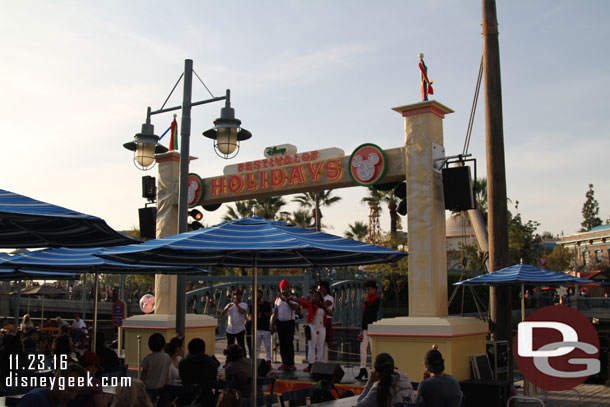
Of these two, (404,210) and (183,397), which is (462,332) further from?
(183,397)

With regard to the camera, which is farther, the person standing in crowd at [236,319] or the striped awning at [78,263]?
the person standing in crowd at [236,319]

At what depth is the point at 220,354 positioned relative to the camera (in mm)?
17531

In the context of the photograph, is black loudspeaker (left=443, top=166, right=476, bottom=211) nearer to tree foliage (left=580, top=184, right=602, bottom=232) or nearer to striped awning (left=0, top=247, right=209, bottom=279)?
striped awning (left=0, top=247, right=209, bottom=279)

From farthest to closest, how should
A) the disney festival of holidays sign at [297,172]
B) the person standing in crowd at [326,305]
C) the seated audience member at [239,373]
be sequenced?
the disney festival of holidays sign at [297,172] → the person standing in crowd at [326,305] → the seated audience member at [239,373]

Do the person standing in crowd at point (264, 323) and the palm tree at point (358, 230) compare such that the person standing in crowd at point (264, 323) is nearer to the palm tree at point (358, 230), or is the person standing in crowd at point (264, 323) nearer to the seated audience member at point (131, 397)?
the seated audience member at point (131, 397)

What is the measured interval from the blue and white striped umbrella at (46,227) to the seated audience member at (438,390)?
11.5 ft

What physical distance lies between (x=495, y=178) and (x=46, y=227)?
731 centimetres

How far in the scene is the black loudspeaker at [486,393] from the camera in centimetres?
866

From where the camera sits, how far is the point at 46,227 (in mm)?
6375

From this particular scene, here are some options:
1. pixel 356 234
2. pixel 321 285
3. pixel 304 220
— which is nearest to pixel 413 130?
pixel 321 285

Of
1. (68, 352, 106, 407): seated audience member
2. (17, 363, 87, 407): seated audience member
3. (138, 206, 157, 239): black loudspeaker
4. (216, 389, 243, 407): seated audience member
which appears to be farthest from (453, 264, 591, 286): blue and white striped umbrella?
(138, 206, 157, 239): black loudspeaker

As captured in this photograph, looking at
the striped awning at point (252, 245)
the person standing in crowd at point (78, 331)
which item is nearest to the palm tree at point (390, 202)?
the person standing in crowd at point (78, 331)

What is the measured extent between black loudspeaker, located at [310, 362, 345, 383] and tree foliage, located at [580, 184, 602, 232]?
319 ft

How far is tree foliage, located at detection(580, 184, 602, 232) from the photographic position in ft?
316
